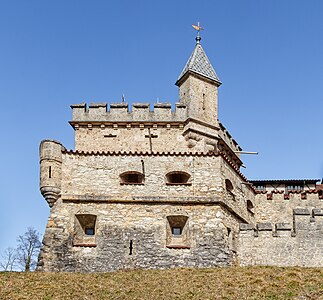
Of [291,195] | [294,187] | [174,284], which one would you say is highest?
[294,187]

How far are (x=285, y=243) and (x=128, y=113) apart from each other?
10.2m

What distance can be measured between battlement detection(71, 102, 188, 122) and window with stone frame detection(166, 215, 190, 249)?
6.14 m

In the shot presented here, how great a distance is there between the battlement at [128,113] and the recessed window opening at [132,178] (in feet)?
12.2

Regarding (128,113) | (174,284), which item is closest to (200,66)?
(128,113)

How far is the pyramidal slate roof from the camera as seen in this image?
2878 centimetres

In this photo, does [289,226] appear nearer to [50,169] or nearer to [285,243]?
[285,243]

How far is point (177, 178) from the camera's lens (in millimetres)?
25688

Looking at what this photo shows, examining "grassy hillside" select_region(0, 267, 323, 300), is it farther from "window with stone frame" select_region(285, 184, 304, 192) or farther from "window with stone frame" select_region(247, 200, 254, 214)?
"window with stone frame" select_region(285, 184, 304, 192)

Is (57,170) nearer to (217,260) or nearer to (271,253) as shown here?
(217,260)

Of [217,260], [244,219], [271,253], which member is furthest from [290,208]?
[217,260]

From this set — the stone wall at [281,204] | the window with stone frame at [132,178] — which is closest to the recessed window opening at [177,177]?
the window with stone frame at [132,178]

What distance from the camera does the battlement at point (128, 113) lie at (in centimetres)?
2816

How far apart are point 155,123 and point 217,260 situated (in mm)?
8325

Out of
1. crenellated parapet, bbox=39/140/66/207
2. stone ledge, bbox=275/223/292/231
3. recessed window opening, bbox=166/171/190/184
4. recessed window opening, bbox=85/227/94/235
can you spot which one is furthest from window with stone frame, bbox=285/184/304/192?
crenellated parapet, bbox=39/140/66/207
